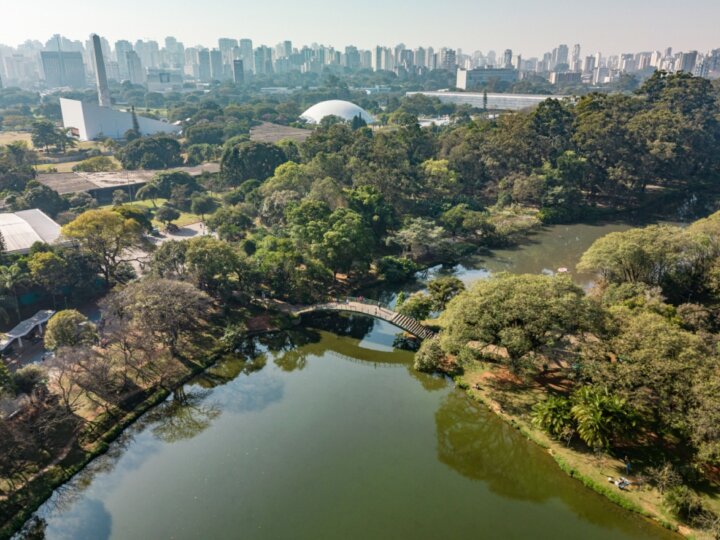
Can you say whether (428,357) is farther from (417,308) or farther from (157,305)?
(157,305)

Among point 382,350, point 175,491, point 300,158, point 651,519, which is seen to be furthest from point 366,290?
point 300,158

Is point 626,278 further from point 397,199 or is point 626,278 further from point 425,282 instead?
point 397,199

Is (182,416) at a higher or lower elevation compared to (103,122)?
lower

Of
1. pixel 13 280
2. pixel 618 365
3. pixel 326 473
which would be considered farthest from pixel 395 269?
pixel 13 280

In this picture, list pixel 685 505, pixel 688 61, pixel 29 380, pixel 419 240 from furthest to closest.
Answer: pixel 688 61
pixel 419 240
pixel 29 380
pixel 685 505

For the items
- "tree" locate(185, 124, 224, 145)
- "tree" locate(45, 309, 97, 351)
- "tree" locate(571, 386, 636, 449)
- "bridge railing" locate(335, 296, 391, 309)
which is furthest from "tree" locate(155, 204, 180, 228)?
"tree" locate(185, 124, 224, 145)
